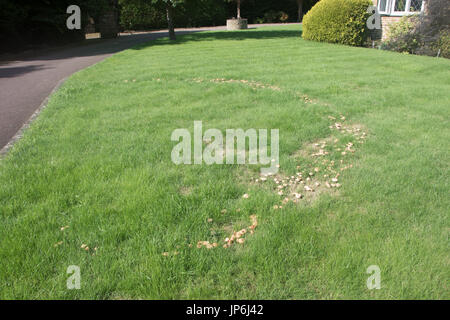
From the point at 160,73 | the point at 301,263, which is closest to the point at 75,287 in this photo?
the point at 301,263

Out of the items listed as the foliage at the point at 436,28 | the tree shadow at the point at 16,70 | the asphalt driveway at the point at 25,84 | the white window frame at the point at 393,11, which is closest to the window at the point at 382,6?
the white window frame at the point at 393,11

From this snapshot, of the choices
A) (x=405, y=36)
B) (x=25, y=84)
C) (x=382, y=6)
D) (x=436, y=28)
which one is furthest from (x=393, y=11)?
(x=25, y=84)

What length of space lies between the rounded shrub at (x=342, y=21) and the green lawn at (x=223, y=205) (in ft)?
28.0

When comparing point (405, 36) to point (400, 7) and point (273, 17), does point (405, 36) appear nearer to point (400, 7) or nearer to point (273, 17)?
point (400, 7)

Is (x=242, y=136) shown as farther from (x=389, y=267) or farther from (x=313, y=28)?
(x=313, y=28)

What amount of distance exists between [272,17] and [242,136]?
33.8 meters

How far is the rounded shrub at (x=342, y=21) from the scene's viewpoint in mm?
13461

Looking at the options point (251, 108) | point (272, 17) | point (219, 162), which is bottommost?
point (219, 162)

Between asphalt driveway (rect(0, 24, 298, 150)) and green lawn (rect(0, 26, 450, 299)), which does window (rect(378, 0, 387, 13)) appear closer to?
green lawn (rect(0, 26, 450, 299))

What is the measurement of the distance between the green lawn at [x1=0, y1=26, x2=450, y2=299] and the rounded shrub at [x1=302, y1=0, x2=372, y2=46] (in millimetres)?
8525

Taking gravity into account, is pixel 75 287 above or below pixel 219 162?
below

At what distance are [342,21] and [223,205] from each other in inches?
541

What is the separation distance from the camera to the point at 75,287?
87.3 inches

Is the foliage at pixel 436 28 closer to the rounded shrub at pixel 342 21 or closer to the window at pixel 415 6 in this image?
the window at pixel 415 6
